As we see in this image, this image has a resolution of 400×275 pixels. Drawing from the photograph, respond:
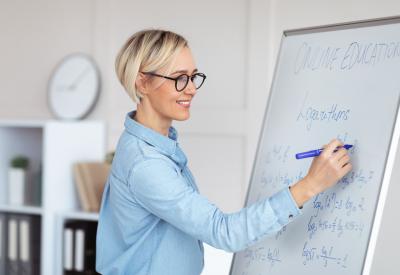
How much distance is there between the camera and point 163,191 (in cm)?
163

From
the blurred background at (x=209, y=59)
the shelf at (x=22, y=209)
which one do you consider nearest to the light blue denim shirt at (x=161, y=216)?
the blurred background at (x=209, y=59)

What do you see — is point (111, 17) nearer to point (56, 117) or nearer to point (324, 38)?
point (56, 117)

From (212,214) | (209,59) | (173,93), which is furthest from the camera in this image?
(209,59)

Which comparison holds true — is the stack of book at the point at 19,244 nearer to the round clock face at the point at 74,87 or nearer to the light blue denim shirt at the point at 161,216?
the round clock face at the point at 74,87

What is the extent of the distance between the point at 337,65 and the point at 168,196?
0.63m

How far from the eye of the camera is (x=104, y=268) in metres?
1.86

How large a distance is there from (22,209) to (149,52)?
1.82m

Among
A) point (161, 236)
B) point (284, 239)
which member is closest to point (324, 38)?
point (284, 239)

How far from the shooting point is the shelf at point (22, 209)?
3223 millimetres

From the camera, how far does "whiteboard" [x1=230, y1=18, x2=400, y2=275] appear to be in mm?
1682

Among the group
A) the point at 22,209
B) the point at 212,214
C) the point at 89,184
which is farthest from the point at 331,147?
the point at 22,209

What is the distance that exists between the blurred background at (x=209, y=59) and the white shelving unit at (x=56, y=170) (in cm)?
3

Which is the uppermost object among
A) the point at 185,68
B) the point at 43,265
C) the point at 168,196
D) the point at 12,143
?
the point at 185,68

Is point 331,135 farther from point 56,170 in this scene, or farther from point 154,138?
point 56,170
